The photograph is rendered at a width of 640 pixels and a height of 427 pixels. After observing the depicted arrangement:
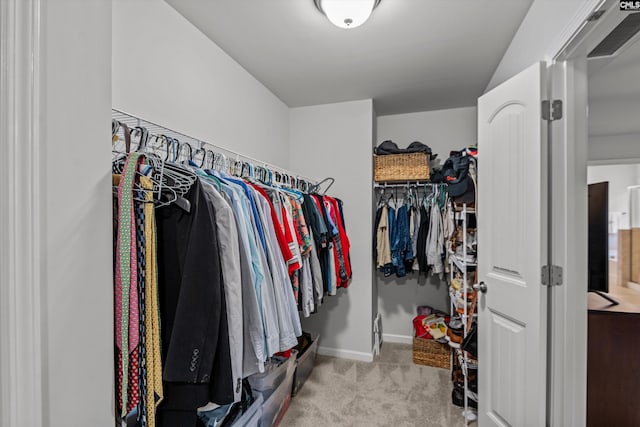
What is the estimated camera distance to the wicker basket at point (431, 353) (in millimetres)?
2660

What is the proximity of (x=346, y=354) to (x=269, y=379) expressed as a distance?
1273 mm

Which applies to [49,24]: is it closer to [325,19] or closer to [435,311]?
[325,19]

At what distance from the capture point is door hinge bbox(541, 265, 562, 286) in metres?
1.36

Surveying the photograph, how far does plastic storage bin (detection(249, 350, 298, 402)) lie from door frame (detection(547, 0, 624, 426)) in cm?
144

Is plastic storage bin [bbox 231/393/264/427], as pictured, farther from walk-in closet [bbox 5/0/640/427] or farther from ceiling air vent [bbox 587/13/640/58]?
ceiling air vent [bbox 587/13/640/58]

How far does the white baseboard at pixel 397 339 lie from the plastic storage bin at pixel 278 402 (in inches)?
59.1

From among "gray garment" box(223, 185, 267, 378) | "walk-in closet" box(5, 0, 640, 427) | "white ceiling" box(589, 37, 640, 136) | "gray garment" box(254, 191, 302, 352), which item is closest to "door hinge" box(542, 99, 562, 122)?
"walk-in closet" box(5, 0, 640, 427)

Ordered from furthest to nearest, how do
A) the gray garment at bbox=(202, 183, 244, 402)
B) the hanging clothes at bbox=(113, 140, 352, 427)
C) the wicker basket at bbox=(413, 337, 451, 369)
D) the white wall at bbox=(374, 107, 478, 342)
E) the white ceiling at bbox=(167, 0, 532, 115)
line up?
the white wall at bbox=(374, 107, 478, 342) < the wicker basket at bbox=(413, 337, 451, 369) < the white ceiling at bbox=(167, 0, 532, 115) < the gray garment at bbox=(202, 183, 244, 402) < the hanging clothes at bbox=(113, 140, 352, 427)

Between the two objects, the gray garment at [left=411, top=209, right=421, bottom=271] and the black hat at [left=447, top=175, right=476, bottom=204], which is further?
the gray garment at [left=411, top=209, right=421, bottom=271]

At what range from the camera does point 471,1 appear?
5.21ft

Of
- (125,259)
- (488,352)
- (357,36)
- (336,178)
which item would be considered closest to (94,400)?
(125,259)

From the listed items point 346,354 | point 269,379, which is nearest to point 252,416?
point 269,379

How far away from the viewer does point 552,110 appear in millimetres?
1366

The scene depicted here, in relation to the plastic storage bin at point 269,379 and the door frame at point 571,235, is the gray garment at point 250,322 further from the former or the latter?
the door frame at point 571,235
